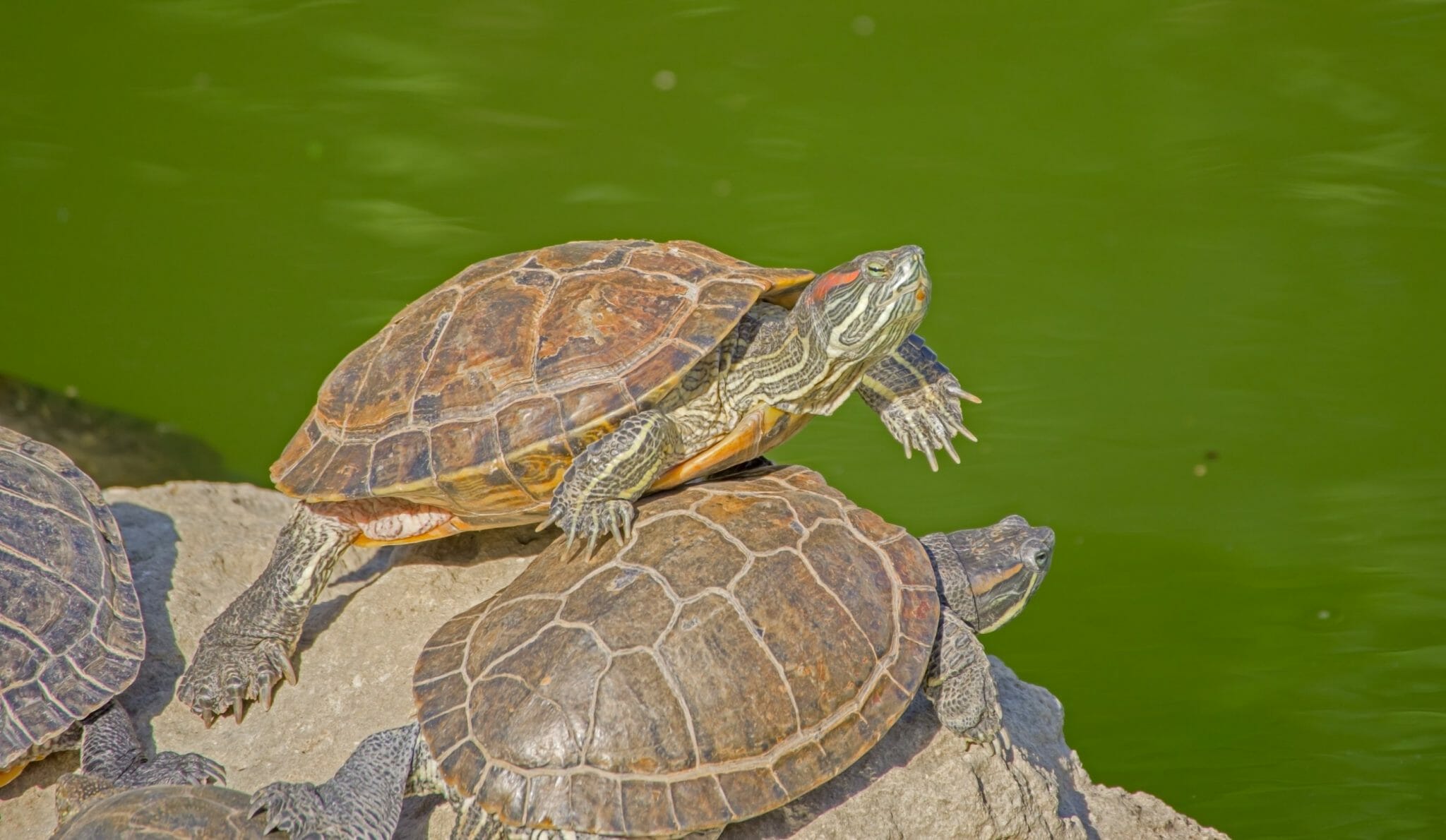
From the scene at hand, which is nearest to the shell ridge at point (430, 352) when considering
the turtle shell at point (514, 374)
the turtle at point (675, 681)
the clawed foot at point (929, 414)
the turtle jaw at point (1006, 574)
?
the turtle shell at point (514, 374)

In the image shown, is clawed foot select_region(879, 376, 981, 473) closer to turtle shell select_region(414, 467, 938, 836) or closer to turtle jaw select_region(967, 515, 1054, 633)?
turtle jaw select_region(967, 515, 1054, 633)

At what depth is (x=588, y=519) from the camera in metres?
3.38

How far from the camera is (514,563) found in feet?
13.4

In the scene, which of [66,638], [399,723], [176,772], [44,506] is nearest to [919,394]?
[399,723]

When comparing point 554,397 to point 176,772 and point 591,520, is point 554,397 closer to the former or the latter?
point 591,520

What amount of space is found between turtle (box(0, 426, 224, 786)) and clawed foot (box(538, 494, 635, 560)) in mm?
1213

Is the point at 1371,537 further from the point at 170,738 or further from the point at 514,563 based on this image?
the point at 170,738

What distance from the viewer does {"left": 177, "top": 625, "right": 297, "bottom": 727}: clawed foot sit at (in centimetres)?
367

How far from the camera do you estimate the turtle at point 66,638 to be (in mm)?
3408

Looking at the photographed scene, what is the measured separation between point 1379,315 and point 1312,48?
1.72 metres

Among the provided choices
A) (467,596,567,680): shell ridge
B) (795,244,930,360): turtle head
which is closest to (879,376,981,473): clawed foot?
(795,244,930,360): turtle head

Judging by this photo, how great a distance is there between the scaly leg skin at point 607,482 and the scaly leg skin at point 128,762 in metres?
1.20

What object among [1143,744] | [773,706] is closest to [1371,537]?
[1143,744]

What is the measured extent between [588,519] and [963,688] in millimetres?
1168
